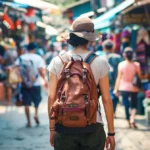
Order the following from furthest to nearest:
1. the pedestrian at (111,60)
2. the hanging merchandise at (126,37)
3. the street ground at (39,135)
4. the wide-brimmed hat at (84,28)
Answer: the hanging merchandise at (126,37) < the pedestrian at (111,60) < the street ground at (39,135) < the wide-brimmed hat at (84,28)

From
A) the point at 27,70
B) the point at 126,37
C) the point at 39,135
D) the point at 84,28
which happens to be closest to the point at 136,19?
the point at 126,37

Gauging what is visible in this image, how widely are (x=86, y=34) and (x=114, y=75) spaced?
6.38 metres

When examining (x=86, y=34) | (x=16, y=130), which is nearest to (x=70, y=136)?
(x=86, y=34)

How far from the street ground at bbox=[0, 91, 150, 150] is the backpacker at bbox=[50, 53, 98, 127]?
3948mm

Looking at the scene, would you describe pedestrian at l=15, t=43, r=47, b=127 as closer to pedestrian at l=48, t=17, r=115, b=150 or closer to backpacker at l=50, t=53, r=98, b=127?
pedestrian at l=48, t=17, r=115, b=150

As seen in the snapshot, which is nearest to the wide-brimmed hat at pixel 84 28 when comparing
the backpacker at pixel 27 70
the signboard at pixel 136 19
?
the backpacker at pixel 27 70

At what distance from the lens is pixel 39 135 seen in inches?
345

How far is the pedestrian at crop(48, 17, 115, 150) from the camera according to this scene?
3643 mm

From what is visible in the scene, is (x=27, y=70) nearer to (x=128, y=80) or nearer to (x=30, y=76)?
(x=30, y=76)

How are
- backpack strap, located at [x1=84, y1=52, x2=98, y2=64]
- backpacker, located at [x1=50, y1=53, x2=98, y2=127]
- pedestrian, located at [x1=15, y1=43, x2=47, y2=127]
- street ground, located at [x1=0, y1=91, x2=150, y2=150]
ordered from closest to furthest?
backpacker, located at [x1=50, y1=53, x2=98, y2=127] → backpack strap, located at [x1=84, y1=52, x2=98, y2=64] → street ground, located at [x1=0, y1=91, x2=150, y2=150] → pedestrian, located at [x1=15, y1=43, x2=47, y2=127]

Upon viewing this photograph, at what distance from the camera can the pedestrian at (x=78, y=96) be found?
364cm

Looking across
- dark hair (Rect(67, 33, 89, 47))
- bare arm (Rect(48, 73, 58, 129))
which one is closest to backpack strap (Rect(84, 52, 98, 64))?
dark hair (Rect(67, 33, 89, 47))

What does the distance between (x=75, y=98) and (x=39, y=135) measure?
5291mm

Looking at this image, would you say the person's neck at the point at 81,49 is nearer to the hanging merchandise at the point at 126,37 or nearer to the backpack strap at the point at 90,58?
the backpack strap at the point at 90,58
